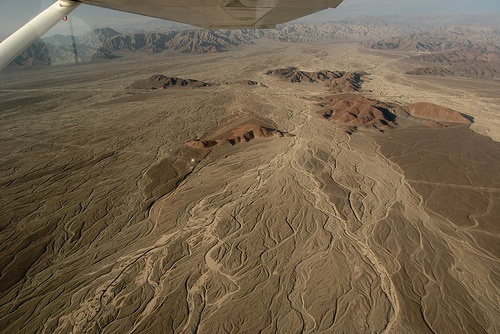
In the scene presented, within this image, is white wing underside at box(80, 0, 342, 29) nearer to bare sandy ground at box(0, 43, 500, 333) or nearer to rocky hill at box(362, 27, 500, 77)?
bare sandy ground at box(0, 43, 500, 333)

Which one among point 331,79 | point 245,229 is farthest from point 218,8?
point 331,79

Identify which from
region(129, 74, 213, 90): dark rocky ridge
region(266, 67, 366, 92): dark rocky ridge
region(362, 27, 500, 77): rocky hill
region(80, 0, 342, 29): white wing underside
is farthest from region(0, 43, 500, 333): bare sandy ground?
region(362, 27, 500, 77): rocky hill

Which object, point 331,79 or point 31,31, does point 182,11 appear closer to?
point 31,31

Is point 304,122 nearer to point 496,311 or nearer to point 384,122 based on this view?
point 384,122

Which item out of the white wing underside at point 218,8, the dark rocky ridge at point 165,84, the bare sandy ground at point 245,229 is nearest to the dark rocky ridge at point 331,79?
the dark rocky ridge at point 165,84

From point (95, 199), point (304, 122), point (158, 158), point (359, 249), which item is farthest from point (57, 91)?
point (359, 249)

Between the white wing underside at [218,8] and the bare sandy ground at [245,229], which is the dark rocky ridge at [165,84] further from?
the white wing underside at [218,8]
